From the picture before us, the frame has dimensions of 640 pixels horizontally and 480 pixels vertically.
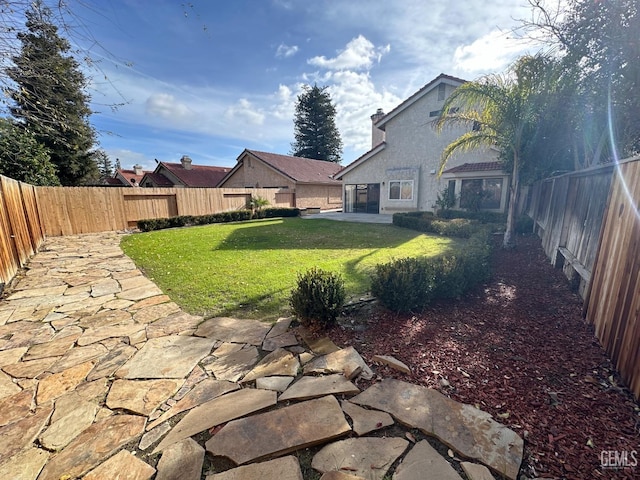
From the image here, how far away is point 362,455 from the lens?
1.67 meters

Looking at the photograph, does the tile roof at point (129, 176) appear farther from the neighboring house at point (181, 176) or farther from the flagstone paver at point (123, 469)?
the flagstone paver at point (123, 469)

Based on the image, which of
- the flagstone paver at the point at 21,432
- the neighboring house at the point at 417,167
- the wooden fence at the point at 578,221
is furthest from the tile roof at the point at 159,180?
the wooden fence at the point at 578,221

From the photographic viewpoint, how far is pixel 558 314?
3.68 metres

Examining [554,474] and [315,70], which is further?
[315,70]

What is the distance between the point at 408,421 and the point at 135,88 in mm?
5586

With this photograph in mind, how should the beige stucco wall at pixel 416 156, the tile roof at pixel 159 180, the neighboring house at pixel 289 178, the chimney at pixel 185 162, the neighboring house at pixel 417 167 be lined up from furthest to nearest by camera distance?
the chimney at pixel 185 162 → the tile roof at pixel 159 180 → the neighboring house at pixel 289 178 → the beige stucco wall at pixel 416 156 → the neighboring house at pixel 417 167

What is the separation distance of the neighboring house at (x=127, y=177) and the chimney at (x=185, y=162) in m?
8.92

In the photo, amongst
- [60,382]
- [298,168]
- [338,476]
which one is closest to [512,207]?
[338,476]

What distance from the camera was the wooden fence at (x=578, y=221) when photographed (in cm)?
389

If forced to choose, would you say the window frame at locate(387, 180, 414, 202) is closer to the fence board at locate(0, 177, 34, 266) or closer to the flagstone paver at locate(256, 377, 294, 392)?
the flagstone paver at locate(256, 377, 294, 392)

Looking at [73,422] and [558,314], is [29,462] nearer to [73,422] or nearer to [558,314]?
[73,422]

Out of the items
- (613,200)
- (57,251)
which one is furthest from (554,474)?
(57,251)

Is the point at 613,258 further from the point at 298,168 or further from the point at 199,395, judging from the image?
the point at 298,168

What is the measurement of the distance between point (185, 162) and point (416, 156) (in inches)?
903
